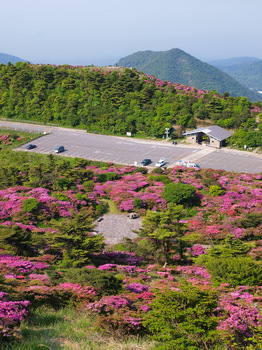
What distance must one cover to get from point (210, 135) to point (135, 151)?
35.9 feet

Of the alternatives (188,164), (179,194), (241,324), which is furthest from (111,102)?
(241,324)

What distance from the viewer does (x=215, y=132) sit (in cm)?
5278

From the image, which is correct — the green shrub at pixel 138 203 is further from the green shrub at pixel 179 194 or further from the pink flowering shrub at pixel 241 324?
the pink flowering shrub at pixel 241 324

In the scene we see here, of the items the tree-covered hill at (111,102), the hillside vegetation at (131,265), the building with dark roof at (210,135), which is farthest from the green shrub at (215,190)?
the tree-covered hill at (111,102)

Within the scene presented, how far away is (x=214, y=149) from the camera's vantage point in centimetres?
5047

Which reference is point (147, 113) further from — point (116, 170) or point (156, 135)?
point (116, 170)

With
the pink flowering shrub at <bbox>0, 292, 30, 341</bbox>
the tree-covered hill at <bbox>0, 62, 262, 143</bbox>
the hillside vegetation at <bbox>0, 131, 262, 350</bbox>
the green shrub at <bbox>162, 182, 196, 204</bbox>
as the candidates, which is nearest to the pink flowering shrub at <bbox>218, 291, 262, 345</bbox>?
the hillside vegetation at <bbox>0, 131, 262, 350</bbox>

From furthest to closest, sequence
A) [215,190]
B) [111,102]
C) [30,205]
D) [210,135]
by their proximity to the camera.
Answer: [111,102] → [210,135] → [215,190] → [30,205]

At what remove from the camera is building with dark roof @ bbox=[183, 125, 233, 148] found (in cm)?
5134

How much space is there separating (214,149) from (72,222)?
35.8 metres

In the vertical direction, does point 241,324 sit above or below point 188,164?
above

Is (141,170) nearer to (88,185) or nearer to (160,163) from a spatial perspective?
(160,163)

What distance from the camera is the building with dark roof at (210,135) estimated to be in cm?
5134

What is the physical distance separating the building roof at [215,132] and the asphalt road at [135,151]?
2.11m
